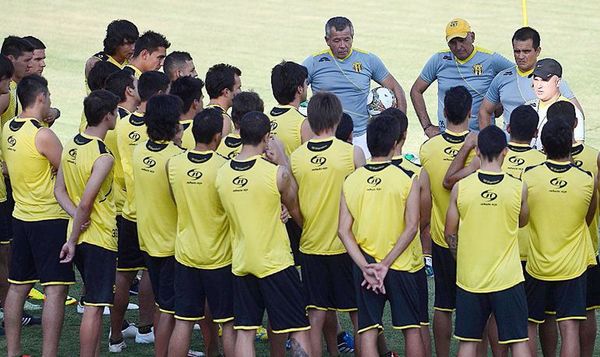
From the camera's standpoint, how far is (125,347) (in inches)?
356

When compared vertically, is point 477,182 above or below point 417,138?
below

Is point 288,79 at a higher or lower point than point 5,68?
lower

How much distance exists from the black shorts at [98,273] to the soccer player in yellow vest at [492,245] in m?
2.44

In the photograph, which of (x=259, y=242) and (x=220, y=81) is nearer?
(x=259, y=242)

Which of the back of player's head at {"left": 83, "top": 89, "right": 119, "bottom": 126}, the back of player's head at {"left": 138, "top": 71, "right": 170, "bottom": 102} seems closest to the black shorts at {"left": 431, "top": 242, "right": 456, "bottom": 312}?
the back of player's head at {"left": 138, "top": 71, "right": 170, "bottom": 102}

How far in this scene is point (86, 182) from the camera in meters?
8.01

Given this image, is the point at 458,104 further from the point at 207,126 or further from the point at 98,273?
the point at 98,273

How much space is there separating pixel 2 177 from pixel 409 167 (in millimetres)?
3449

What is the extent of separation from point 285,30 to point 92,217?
15.7m

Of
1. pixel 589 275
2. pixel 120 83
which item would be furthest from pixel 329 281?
pixel 120 83

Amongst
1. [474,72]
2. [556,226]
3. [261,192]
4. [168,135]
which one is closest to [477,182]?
[556,226]

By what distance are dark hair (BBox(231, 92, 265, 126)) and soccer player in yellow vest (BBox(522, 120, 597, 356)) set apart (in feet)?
6.39

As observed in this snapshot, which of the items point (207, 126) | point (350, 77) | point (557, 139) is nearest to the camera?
point (557, 139)

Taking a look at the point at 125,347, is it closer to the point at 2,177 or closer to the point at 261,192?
the point at 2,177
